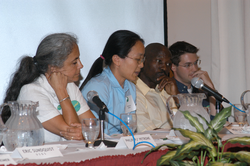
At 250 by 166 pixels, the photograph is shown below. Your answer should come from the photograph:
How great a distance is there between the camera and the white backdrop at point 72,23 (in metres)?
2.33

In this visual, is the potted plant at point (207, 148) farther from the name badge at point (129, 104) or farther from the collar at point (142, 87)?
the collar at point (142, 87)

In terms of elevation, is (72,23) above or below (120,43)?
above

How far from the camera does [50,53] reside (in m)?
2.02

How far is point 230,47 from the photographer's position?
3.47m

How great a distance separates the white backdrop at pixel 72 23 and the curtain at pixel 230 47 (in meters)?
0.75

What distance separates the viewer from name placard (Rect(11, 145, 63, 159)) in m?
0.97

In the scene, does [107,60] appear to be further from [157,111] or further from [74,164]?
[74,164]

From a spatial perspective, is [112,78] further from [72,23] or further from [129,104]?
[72,23]

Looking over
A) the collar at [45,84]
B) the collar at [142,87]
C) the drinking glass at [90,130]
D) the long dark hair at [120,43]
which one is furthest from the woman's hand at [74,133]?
the collar at [142,87]

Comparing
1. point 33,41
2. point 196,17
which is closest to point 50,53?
point 33,41

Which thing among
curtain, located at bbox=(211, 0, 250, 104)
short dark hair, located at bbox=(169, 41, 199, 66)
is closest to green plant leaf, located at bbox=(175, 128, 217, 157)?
short dark hair, located at bbox=(169, 41, 199, 66)

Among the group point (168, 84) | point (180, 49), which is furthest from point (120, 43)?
point (180, 49)

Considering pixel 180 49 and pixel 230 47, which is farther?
pixel 230 47

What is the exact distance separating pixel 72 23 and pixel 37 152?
1850mm
